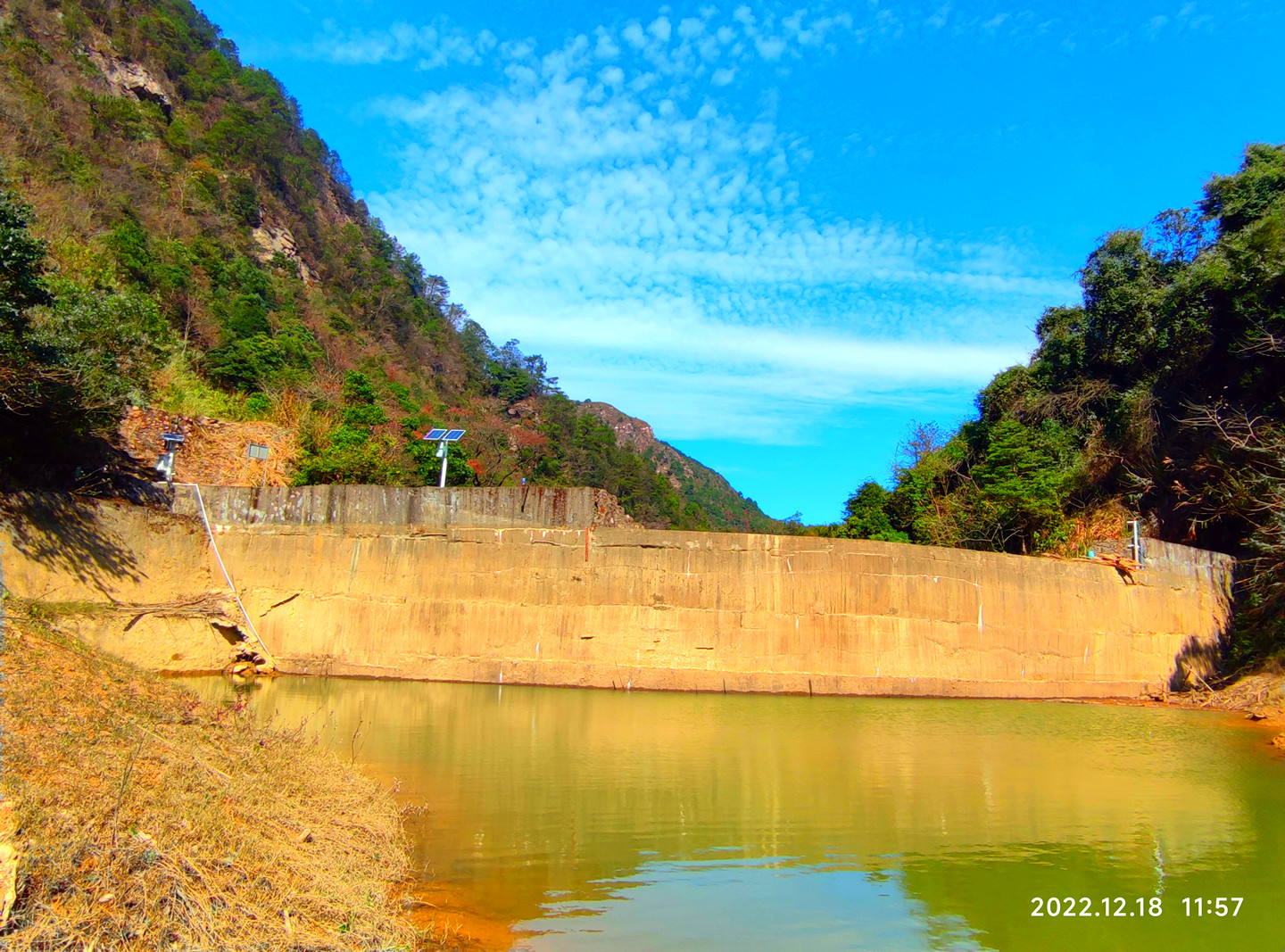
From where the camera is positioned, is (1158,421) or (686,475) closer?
(1158,421)

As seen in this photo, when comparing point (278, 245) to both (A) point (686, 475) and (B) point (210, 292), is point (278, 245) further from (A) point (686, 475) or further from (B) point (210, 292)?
(A) point (686, 475)

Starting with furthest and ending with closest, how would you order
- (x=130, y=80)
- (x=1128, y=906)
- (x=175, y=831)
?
(x=130, y=80)
(x=1128, y=906)
(x=175, y=831)

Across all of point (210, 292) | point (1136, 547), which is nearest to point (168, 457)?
point (210, 292)

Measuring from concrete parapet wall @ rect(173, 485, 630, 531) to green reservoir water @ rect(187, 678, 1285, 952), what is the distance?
327 centimetres

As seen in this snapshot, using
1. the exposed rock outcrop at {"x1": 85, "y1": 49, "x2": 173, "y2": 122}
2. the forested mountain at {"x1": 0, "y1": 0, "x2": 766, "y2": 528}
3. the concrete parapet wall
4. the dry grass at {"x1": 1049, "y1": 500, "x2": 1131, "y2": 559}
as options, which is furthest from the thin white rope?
the exposed rock outcrop at {"x1": 85, "y1": 49, "x2": 173, "y2": 122}

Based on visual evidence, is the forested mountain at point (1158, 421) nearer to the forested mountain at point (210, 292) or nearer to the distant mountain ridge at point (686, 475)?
the forested mountain at point (210, 292)

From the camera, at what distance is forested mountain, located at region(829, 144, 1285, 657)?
48.2 ft

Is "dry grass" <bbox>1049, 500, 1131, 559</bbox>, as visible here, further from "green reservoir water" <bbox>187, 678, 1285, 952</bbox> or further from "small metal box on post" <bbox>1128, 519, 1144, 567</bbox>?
"green reservoir water" <bbox>187, 678, 1285, 952</bbox>

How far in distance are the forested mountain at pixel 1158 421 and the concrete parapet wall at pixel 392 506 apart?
856 centimetres

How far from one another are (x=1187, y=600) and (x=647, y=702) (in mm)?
10689

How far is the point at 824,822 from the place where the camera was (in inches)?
260

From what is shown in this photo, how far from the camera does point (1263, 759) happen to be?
9.32 meters

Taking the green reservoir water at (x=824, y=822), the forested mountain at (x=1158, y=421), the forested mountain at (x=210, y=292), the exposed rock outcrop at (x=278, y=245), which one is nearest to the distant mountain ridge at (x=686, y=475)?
the forested mountain at (x=210, y=292)

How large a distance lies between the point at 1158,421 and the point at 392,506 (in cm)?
1579
